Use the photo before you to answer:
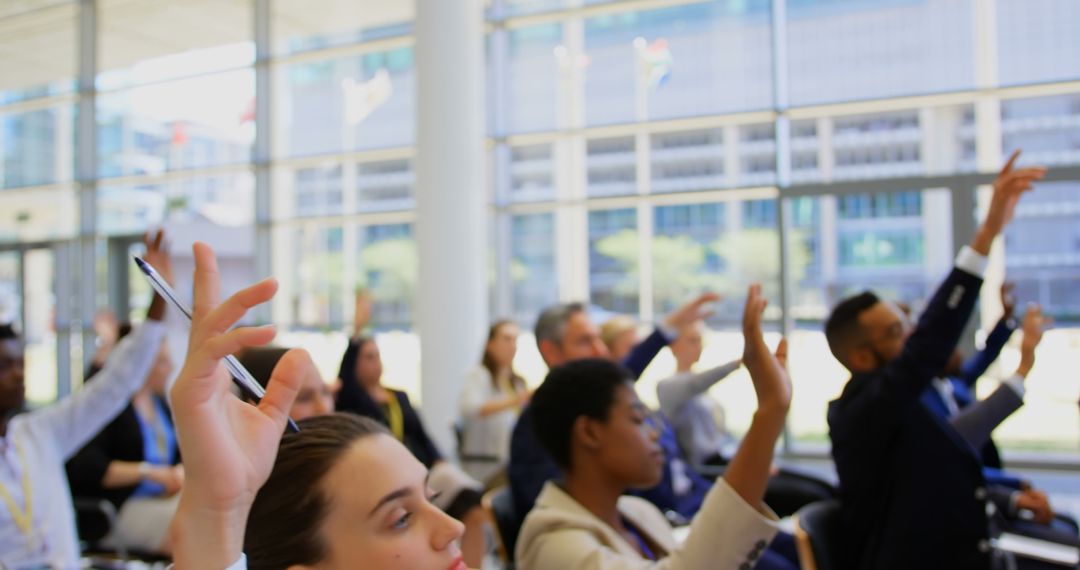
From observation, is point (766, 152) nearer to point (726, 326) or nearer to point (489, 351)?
point (726, 326)

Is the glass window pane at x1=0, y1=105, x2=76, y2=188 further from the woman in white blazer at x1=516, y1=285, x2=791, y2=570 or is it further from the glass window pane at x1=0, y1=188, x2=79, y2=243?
the woman in white blazer at x1=516, y1=285, x2=791, y2=570

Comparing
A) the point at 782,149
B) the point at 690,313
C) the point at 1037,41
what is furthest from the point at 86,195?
the point at 1037,41

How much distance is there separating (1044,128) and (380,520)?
610 centimetres

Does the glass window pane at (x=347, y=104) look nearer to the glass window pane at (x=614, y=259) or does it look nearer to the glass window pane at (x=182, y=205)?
the glass window pane at (x=182, y=205)

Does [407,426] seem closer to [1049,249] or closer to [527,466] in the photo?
[527,466]

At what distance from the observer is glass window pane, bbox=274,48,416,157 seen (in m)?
7.97

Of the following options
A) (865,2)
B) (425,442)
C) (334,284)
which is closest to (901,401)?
(425,442)

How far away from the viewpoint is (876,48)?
20.7 feet

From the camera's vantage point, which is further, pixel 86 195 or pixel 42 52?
pixel 42 52

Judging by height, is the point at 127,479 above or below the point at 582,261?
below

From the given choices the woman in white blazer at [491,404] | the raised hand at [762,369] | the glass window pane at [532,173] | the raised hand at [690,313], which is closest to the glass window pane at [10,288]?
the glass window pane at [532,173]

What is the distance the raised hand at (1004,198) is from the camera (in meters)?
2.34

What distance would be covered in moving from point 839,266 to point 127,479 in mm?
4941

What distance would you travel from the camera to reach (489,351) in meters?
5.07
